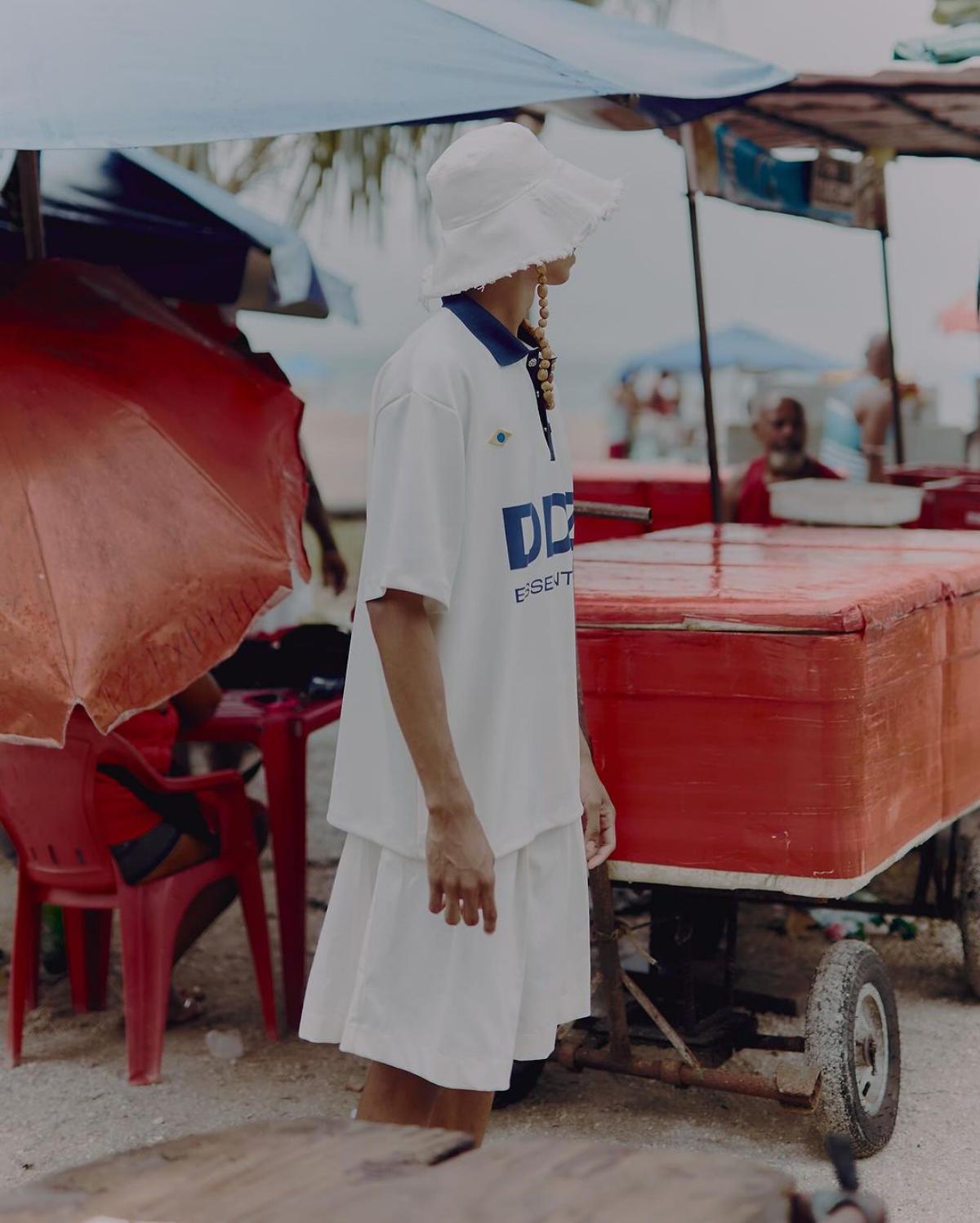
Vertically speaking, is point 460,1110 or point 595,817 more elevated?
point 595,817

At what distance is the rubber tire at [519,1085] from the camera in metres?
3.83

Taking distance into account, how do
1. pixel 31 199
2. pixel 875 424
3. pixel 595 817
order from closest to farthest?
pixel 595 817 < pixel 31 199 < pixel 875 424

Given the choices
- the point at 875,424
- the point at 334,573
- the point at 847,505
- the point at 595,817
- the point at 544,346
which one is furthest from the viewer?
the point at 875,424

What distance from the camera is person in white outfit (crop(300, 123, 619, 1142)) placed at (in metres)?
2.45

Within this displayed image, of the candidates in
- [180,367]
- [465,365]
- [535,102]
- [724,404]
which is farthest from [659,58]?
[724,404]

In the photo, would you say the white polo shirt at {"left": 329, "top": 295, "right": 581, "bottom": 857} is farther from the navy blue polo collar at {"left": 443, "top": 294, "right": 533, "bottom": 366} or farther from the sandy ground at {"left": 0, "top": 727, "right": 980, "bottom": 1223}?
the sandy ground at {"left": 0, "top": 727, "right": 980, "bottom": 1223}

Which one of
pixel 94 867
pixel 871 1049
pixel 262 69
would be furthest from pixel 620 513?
pixel 94 867

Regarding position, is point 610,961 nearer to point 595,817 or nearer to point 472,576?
point 595,817

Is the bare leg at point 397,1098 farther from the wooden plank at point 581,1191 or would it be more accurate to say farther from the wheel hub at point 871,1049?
the wheel hub at point 871,1049

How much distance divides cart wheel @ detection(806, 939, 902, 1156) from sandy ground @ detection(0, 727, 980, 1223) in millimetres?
103

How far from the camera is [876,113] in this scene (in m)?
5.91

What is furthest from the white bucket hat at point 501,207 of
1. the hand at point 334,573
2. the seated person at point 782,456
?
the seated person at point 782,456

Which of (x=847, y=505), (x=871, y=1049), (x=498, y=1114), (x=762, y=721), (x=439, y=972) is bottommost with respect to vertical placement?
(x=498, y=1114)

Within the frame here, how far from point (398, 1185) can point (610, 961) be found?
2067mm
